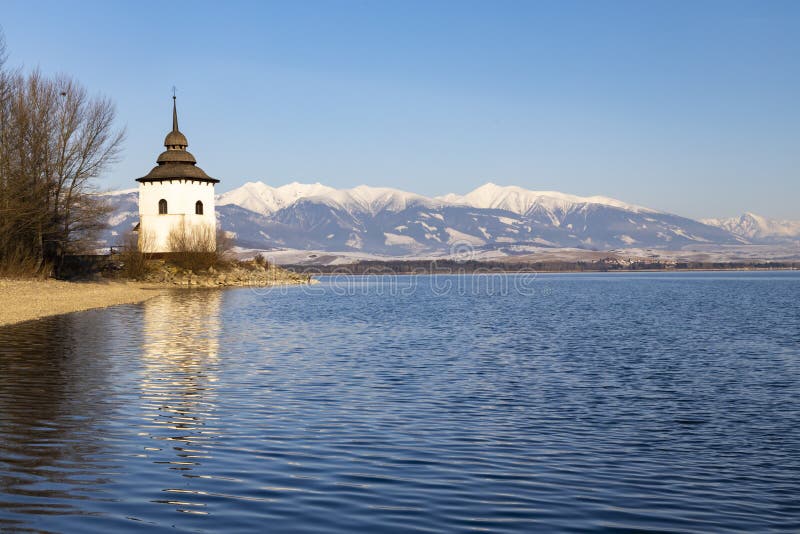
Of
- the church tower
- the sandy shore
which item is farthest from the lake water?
the church tower

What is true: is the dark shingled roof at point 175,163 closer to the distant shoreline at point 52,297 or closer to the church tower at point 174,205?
the church tower at point 174,205

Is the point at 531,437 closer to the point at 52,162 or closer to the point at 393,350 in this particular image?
the point at 393,350

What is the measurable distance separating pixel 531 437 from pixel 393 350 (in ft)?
50.6

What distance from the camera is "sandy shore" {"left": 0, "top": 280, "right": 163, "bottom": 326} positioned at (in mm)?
41053

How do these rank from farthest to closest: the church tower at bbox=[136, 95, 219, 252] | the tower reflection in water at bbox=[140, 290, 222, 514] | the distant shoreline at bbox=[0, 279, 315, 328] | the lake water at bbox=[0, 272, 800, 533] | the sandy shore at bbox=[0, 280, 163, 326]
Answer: the church tower at bbox=[136, 95, 219, 252], the sandy shore at bbox=[0, 280, 163, 326], the distant shoreline at bbox=[0, 279, 315, 328], the tower reflection in water at bbox=[140, 290, 222, 514], the lake water at bbox=[0, 272, 800, 533]

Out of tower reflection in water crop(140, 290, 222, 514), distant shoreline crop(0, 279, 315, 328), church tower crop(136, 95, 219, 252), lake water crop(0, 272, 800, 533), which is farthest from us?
church tower crop(136, 95, 219, 252)

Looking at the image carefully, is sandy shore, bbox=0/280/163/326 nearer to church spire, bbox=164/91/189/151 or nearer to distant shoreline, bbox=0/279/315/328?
distant shoreline, bbox=0/279/315/328

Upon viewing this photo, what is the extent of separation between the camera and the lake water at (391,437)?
9492 mm

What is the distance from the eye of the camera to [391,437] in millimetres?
13992

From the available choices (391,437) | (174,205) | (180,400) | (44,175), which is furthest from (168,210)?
(391,437)

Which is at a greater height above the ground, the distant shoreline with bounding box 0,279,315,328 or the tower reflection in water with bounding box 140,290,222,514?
the distant shoreline with bounding box 0,279,315,328

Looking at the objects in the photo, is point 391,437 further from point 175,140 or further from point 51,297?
→ point 175,140

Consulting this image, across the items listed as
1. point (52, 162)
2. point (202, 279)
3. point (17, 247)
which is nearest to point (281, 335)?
point (17, 247)

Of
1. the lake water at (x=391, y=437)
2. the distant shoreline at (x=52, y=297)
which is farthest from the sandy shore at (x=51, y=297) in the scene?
the lake water at (x=391, y=437)
